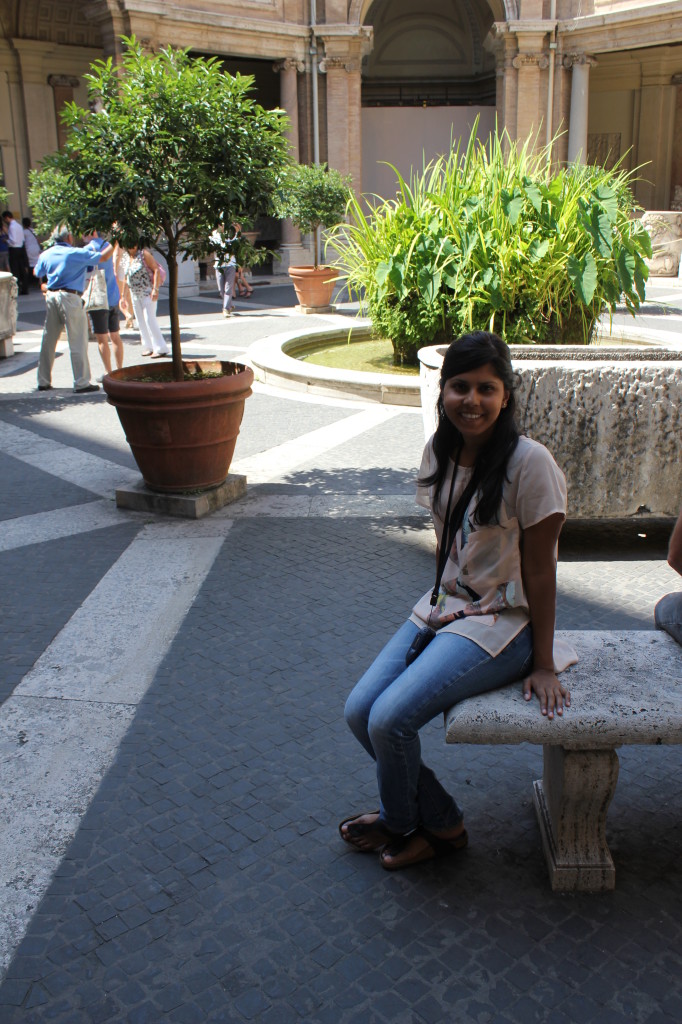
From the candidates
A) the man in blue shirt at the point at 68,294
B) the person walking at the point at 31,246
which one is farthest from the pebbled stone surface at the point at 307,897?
the person walking at the point at 31,246

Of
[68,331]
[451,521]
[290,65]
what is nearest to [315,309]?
[68,331]

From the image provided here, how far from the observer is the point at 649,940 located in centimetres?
243

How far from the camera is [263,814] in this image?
2961 mm

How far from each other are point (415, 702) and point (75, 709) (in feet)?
5.28

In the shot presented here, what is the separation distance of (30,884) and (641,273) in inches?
262

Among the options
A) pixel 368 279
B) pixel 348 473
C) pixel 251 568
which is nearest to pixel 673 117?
pixel 368 279

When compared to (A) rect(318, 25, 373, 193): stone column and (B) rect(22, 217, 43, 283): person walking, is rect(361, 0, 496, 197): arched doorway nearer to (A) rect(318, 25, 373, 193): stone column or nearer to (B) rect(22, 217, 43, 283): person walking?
(A) rect(318, 25, 373, 193): stone column

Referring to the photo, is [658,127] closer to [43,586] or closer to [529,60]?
[529,60]

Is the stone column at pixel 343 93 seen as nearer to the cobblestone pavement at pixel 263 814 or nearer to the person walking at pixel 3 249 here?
the person walking at pixel 3 249

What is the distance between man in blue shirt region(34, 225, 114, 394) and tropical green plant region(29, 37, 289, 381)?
11.0 ft

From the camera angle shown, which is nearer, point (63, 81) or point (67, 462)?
point (67, 462)

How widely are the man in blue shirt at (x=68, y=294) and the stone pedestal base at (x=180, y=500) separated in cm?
382

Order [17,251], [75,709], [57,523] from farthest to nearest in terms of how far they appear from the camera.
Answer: [17,251] < [57,523] < [75,709]

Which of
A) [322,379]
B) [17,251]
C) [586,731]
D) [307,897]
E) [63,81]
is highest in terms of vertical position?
[63,81]
